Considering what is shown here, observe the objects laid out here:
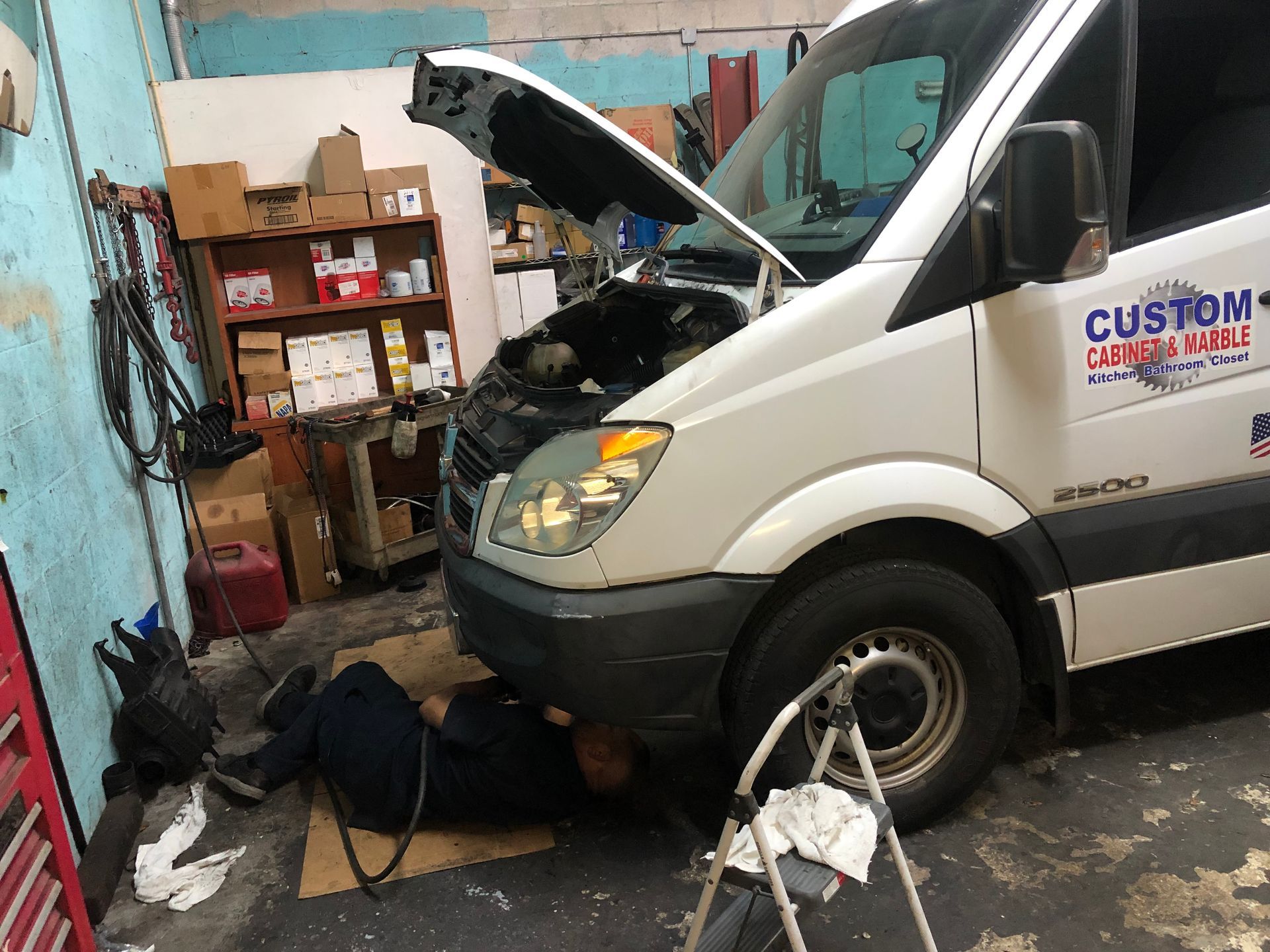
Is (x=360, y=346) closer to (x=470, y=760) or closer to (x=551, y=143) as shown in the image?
(x=551, y=143)

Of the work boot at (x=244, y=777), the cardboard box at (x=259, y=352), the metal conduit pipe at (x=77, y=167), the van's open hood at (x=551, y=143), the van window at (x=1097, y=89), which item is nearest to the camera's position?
the van's open hood at (x=551, y=143)

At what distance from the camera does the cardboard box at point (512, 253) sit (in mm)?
5770

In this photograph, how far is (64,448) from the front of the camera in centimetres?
287

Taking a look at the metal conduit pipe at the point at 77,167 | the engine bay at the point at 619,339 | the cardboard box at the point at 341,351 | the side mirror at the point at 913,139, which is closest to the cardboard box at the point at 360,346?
the cardboard box at the point at 341,351

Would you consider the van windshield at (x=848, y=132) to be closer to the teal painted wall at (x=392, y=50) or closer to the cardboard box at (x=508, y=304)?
the cardboard box at (x=508, y=304)

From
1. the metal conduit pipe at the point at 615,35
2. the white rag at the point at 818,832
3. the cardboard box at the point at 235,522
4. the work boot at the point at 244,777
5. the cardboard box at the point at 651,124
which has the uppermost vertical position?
the metal conduit pipe at the point at 615,35

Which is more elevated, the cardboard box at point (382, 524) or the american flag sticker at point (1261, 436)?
the american flag sticker at point (1261, 436)

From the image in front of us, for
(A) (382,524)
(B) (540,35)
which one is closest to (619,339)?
(A) (382,524)

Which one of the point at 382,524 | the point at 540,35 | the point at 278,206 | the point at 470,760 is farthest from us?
the point at 540,35

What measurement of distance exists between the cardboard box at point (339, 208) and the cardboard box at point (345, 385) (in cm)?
84

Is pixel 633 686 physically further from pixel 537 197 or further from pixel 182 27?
pixel 182 27

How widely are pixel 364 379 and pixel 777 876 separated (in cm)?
424

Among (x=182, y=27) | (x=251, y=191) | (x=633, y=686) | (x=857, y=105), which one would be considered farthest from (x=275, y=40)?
(x=633, y=686)

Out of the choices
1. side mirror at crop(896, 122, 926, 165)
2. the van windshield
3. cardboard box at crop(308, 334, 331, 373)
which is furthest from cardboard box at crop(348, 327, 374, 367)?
side mirror at crop(896, 122, 926, 165)
